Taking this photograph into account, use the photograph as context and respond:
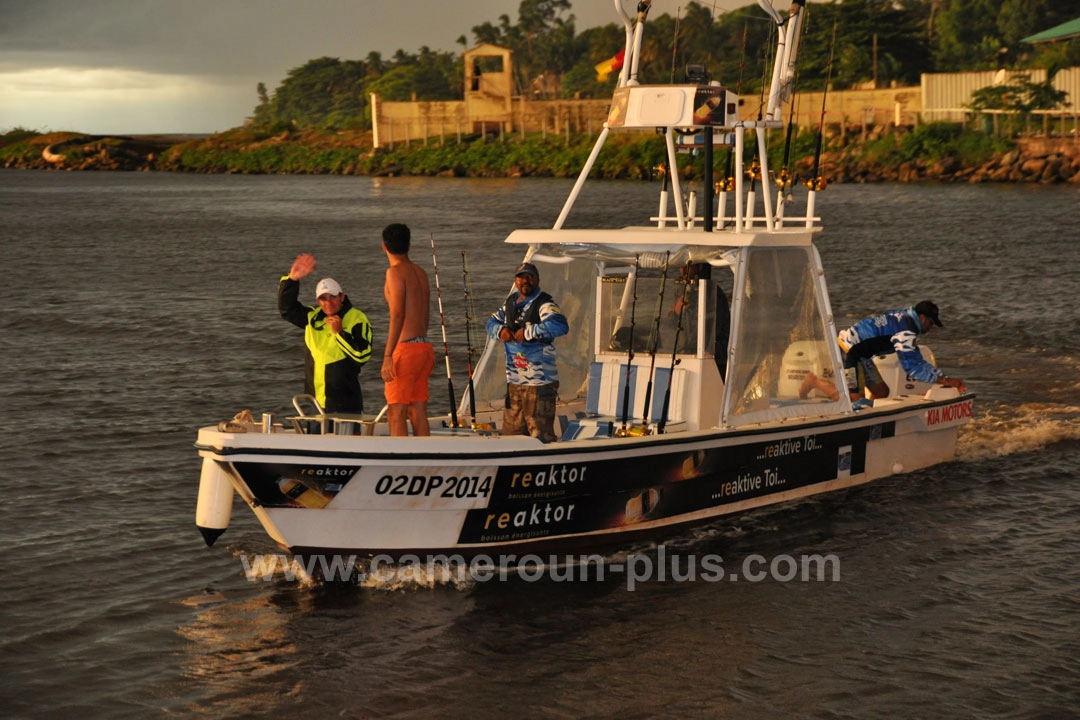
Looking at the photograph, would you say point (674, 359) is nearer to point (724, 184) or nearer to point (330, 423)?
point (724, 184)

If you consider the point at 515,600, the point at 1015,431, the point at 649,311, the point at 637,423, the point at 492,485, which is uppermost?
the point at 649,311

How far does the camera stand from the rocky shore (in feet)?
232

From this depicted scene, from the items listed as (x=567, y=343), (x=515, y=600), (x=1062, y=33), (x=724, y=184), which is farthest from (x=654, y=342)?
(x=1062, y=33)

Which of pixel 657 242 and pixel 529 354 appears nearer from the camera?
pixel 529 354

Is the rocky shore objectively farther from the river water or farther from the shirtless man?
the shirtless man

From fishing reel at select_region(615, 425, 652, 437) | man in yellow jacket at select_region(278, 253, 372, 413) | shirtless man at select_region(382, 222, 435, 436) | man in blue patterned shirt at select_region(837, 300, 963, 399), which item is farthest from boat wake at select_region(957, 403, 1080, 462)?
man in yellow jacket at select_region(278, 253, 372, 413)

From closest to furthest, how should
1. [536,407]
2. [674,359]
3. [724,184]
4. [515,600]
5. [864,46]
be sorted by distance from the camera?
[515,600], [536,407], [674,359], [724,184], [864,46]

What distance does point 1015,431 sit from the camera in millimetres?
15836

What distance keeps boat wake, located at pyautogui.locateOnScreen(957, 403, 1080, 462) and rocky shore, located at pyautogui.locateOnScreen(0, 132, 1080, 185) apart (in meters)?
52.3

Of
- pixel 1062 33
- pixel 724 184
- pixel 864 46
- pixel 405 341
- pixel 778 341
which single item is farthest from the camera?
pixel 864 46

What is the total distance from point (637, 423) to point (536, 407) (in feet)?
3.11

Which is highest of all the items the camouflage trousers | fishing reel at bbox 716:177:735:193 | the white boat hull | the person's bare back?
fishing reel at bbox 716:177:735:193

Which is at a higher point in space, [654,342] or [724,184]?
[724,184]

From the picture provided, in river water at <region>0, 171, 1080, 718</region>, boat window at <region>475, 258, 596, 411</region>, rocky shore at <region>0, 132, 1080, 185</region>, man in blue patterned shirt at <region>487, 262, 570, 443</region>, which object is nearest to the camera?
river water at <region>0, 171, 1080, 718</region>
